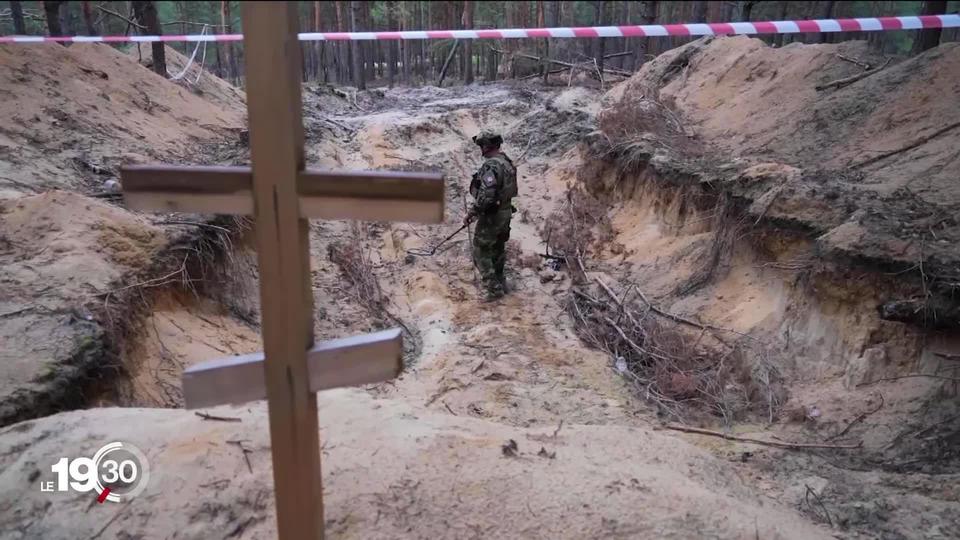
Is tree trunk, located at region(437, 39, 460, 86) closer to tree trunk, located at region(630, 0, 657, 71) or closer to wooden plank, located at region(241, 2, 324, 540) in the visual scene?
tree trunk, located at region(630, 0, 657, 71)

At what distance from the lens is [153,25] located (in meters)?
10.0

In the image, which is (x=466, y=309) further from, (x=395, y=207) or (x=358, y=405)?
(x=395, y=207)

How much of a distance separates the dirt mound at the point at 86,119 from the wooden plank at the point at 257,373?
13.9 ft

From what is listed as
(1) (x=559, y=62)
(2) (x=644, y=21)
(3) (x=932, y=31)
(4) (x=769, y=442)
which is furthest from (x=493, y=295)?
(2) (x=644, y=21)

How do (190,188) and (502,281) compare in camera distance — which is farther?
(502,281)

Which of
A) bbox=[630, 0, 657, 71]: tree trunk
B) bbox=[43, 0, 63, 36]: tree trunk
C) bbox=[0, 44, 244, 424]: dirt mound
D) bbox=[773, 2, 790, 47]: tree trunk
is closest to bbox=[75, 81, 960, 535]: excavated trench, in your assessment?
bbox=[0, 44, 244, 424]: dirt mound

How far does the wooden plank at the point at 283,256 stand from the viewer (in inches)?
60.2

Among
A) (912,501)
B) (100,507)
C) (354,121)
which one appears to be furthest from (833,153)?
(354,121)

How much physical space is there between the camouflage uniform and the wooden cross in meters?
4.64

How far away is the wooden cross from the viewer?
1550 millimetres

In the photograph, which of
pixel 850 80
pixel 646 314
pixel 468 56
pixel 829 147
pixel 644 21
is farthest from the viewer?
pixel 468 56

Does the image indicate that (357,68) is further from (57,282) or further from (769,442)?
(769,442)

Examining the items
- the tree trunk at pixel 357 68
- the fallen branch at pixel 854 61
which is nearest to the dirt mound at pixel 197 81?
the tree trunk at pixel 357 68

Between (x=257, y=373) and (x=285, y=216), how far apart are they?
1.56ft
